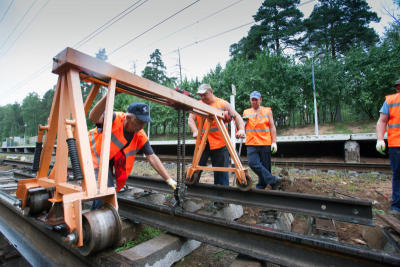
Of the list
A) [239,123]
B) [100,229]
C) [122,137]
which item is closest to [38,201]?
[122,137]

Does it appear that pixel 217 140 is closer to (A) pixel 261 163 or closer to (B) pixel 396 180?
(A) pixel 261 163

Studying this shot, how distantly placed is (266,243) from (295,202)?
110 centimetres

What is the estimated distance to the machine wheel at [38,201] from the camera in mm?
2287

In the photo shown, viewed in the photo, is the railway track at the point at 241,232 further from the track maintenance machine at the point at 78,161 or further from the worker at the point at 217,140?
the worker at the point at 217,140

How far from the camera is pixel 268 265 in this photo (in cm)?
201

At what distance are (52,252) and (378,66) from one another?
19.3 m

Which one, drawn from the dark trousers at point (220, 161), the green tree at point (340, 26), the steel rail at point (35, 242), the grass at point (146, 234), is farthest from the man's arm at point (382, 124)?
the green tree at point (340, 26)

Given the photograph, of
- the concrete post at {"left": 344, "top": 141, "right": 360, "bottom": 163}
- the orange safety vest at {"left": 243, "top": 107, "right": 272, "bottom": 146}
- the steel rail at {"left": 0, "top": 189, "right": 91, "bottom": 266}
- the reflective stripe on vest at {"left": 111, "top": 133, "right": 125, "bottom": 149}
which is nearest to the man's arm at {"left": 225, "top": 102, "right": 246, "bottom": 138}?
the orange safety vest at {"left": 243, "top": 107, "right": 272, "bottom": 146}

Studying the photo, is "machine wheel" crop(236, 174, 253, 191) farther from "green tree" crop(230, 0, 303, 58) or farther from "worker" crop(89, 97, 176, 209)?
"green tree" crop(230, 0, 303, 58)

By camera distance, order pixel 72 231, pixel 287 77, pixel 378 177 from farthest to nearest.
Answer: pixel 287 77
pixel 378 177
pixel 72 231

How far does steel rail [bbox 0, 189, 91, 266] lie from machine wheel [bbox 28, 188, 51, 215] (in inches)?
6.3

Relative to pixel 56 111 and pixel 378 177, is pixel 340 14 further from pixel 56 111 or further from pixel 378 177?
pixel 56 111

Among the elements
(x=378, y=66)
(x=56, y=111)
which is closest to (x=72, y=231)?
(x=56, y=111)

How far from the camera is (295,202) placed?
284cm
